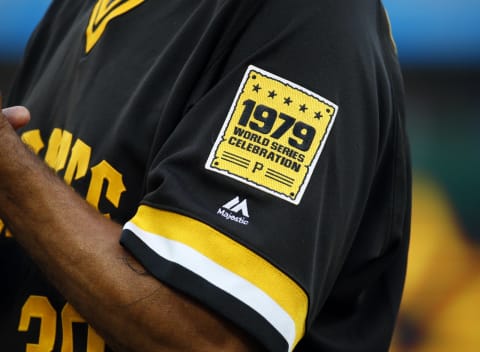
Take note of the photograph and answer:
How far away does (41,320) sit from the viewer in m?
1.22

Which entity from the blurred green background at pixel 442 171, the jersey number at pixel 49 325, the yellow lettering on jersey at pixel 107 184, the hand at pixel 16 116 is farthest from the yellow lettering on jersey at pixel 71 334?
the blurred green background at pixel 442 171

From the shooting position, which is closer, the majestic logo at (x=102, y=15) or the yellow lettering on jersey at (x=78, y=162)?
the yellow lettering on jersey at (x=78, y=162)

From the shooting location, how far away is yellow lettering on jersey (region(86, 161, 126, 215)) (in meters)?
1.19

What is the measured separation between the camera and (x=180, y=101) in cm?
114

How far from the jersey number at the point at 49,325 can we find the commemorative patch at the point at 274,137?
0.98 feet

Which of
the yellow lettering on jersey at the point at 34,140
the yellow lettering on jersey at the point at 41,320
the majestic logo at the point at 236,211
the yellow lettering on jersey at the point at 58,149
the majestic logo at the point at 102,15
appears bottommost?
the yellow lettering on jersey at the point at 41,320

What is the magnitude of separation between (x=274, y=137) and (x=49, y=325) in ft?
1.40

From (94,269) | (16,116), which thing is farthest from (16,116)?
(94,269)

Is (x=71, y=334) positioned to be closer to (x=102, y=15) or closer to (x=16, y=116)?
(x=16, y=116)

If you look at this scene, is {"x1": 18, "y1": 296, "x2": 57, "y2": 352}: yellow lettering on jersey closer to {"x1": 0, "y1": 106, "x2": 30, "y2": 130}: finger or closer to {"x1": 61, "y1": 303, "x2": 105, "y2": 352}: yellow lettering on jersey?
{"x1": 61, "y1": 303, "x2": 105, "y2": 352}: yellow lettering on jersey

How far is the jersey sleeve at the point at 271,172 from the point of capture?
1.02 m

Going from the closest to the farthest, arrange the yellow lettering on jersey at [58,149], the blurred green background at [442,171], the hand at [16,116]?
the hand at [16,116], the yellow lettering on jersey at [58,149], the blurred green background at [442,171]

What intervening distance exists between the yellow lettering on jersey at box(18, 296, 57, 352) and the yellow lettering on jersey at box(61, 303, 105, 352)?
0.02 metres

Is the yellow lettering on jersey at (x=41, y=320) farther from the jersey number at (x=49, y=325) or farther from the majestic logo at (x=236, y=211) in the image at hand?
the majestic logo at (x=236, y=211)
